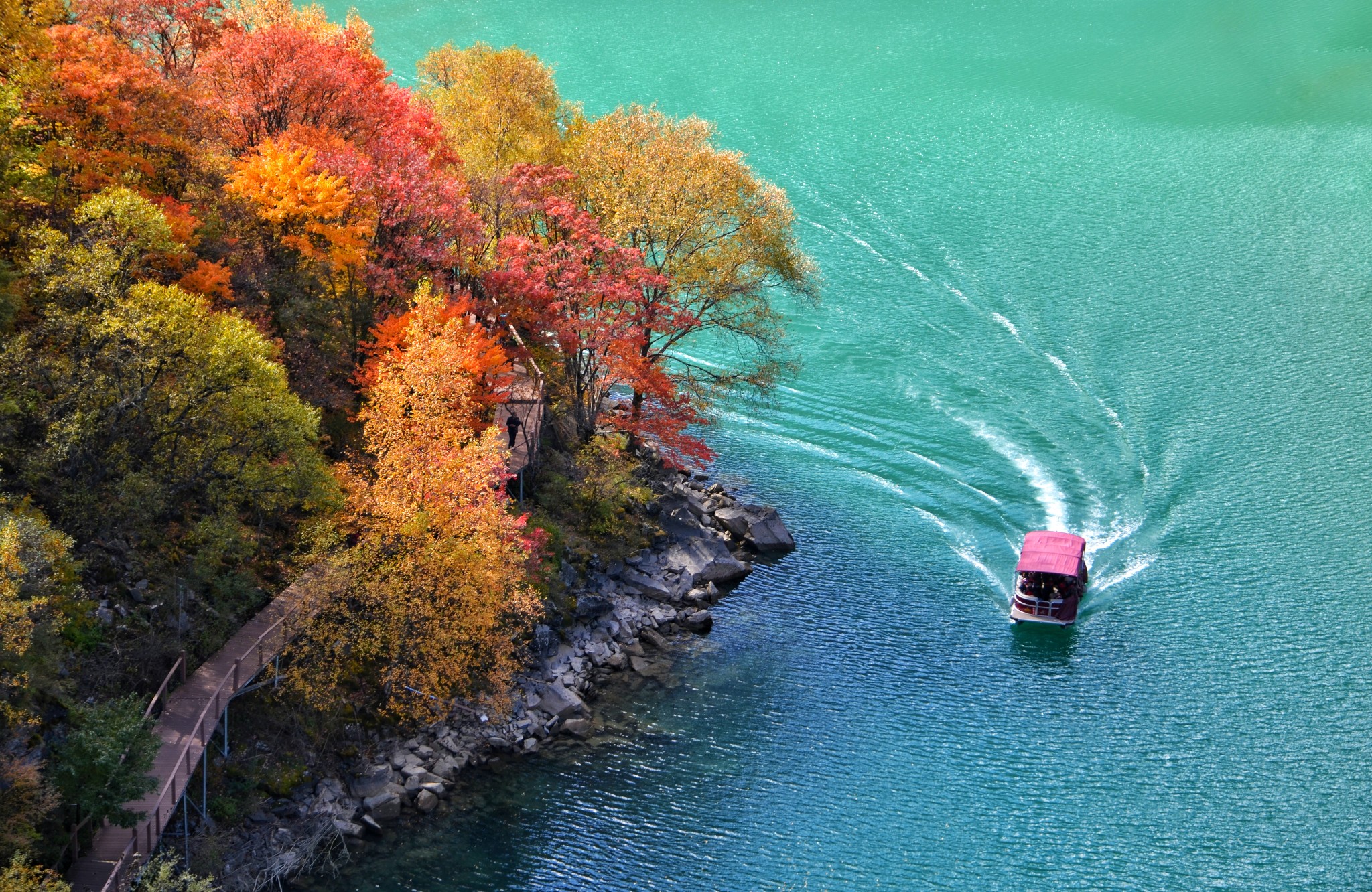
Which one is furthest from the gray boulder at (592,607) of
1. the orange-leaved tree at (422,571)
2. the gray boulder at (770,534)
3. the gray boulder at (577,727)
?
the gray boulder at (770,534)

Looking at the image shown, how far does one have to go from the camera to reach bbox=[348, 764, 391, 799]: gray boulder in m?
43.3

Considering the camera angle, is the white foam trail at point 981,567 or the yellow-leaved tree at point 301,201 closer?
the yellow-leaved tree at point 301,201

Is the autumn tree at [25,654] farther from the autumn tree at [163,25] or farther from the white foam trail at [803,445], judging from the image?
the white foam trail at [803,445]

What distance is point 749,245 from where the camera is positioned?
6272 centimetres

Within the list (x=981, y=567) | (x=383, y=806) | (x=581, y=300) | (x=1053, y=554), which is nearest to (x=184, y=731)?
(x=383, y=806)

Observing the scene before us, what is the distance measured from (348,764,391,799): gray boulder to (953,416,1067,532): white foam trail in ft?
109

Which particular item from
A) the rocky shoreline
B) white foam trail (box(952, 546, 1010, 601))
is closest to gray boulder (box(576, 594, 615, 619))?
the rocky shoreline

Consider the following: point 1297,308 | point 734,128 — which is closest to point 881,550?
point 1297,308

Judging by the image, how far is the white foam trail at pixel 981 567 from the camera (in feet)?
189

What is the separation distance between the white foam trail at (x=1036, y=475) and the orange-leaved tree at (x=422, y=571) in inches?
1051

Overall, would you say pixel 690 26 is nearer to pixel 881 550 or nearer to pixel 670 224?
pixel 670 224

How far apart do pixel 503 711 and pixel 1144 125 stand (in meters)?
74.8

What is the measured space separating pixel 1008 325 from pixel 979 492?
16.5m

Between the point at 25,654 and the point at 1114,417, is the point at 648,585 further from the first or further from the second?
the point at 1114,417
